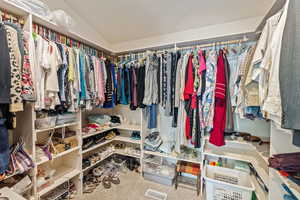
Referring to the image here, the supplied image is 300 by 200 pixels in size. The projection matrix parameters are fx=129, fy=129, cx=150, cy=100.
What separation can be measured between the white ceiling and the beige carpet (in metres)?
2.28

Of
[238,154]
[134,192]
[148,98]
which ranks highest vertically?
[148,98]

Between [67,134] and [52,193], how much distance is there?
66 centimetres

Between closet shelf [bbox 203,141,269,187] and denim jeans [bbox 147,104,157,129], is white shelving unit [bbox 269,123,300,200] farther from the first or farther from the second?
denim jeans [bbox 147,104,157,129]

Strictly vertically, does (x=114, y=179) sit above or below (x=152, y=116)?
below

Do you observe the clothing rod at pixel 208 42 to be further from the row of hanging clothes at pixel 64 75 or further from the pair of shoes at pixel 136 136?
the pair of shoes at pixel 136 136

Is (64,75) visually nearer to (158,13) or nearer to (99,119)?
(99,119)

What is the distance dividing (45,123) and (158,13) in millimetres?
1857

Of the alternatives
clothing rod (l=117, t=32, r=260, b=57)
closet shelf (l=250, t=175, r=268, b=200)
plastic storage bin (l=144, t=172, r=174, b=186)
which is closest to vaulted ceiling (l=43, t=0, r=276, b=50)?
clothing rod (l=117, t=32, r=260, b=57)

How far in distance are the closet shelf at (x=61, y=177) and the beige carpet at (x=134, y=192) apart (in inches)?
13.5

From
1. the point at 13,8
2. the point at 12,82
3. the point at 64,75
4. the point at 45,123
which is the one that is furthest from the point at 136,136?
the point at 13,8

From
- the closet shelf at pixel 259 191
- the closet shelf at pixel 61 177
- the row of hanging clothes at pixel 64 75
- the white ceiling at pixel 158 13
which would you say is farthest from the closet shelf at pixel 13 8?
the closet shelf at pixel 259 191

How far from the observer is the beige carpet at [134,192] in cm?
162

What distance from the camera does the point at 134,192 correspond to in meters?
1.70

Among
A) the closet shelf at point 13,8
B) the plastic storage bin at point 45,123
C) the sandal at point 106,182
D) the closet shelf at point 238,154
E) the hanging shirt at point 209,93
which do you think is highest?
the closet shelf at point 13,8
